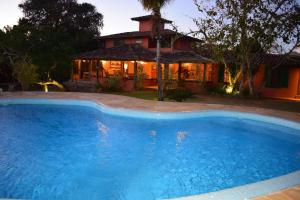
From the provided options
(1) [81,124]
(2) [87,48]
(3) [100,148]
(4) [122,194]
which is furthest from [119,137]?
(2) [87,48]

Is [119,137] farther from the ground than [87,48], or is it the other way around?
[87,48]

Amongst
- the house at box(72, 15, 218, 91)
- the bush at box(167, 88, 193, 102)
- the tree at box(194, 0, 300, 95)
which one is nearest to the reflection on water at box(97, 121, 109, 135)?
the bush at box(167, 88, 193, 102)

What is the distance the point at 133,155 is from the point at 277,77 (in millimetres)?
Result: 17587

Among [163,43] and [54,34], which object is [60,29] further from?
[163,43]

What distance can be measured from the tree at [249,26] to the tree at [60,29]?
13436 mm

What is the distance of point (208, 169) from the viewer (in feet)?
26.9

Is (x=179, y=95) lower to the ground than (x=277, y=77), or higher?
lower

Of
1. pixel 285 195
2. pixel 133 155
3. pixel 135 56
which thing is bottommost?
pixel 133 155

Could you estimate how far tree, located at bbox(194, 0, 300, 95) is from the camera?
19109 mm

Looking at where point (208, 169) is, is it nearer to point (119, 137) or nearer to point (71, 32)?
point (119, 137)

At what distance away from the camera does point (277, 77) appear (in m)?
23.2

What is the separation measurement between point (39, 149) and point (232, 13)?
14.9 metres

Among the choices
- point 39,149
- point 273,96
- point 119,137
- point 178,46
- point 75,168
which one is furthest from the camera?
point 178,46

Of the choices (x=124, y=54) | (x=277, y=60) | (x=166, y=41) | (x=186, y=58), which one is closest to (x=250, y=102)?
(x=277, y=60)
